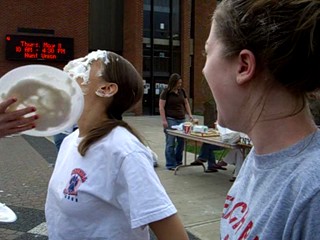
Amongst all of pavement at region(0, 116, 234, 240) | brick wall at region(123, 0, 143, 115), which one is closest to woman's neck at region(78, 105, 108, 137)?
pavement at region(0, 116, 234, 240)

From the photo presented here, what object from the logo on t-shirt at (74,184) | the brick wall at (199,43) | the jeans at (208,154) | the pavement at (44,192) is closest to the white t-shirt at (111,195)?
the logo on t-shirt at (74,184)

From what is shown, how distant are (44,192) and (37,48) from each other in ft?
56.3

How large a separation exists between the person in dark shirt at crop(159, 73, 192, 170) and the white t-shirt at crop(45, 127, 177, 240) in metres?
6.70

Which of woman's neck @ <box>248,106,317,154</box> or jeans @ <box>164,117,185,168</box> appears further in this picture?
jeans @ <box>164,117,185,168</box>

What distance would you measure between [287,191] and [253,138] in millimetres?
215

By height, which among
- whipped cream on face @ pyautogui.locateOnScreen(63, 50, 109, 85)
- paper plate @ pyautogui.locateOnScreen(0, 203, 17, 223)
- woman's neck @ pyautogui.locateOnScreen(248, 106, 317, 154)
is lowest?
paper plate @ pyautogui.locateOnScreen(0, 203, 17, 223)

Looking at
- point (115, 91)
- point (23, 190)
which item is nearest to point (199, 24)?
point (23, 190)

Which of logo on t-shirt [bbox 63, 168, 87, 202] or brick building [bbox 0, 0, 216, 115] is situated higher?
brick building [bbox 0, 0, 216, 115]

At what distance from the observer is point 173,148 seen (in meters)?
8.55

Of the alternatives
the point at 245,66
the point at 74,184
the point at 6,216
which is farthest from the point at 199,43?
the point at 245,66

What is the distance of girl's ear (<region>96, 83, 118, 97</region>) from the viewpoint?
6.41ft

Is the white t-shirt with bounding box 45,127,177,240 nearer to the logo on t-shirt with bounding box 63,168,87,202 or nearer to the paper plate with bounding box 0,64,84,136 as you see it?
the logo on t-shirt with bounding box 63,168,87,202

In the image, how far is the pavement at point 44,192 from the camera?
15.7ft

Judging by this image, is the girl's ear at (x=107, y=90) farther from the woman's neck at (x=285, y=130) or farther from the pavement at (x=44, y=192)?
the pavement at (x=44, y=192)
